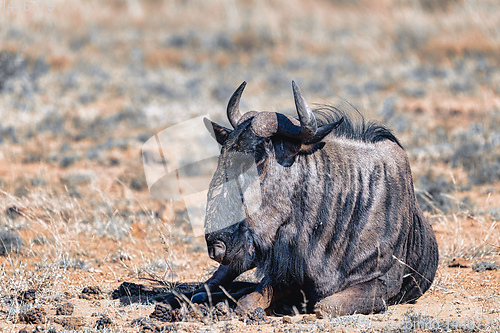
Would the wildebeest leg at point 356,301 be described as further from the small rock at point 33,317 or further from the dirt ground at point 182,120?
the small rock at point 33,317

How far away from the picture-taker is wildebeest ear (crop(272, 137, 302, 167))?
14.6 ft

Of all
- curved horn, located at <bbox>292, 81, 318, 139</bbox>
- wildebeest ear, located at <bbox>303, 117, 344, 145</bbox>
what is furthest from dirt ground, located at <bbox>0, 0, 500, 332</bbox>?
curved horn, located at <bbox>292, 81, 318, 139</bbox>

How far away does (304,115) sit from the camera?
4184 mm

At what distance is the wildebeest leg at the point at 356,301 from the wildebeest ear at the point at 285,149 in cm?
110

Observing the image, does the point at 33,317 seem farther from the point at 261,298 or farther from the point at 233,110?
the point at 233,110

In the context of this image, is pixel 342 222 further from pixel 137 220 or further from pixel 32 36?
pixel 32 36

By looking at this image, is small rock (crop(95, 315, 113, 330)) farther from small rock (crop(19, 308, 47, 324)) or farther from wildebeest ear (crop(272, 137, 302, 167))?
wildebeest ear (crop(272, 137, 302, 167))

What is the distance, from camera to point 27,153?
1114 centimetres

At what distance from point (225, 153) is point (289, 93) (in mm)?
12113

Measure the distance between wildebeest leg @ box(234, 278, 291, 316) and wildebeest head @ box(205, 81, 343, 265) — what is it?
44cm

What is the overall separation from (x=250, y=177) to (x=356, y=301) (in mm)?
1287

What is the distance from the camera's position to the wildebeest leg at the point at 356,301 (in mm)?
4543

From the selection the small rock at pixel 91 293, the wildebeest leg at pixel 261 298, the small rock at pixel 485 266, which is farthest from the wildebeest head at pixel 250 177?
the small rock at pixel 485 266

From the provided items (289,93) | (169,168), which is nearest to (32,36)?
(289,93)
